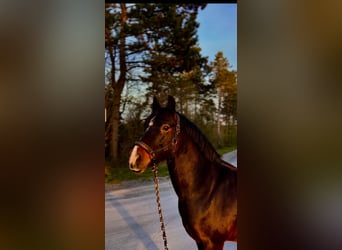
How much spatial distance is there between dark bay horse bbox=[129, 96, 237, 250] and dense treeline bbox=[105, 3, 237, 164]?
0.18 feet

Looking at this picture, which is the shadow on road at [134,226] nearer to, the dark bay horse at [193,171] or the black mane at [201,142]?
the dark bay horse at [193,171]

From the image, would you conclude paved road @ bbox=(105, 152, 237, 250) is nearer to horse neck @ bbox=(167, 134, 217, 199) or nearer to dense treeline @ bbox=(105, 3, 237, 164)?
horse neck @ bbox=(167, 134, 217, 199)

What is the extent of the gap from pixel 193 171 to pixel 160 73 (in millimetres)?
532

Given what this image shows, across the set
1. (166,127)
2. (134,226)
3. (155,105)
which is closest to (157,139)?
(166,127)

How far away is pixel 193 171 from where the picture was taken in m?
1.53

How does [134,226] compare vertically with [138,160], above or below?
below

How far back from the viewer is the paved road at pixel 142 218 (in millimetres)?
1454

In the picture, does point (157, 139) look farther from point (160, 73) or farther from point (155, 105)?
point (160, 73)

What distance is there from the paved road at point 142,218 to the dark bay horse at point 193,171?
0.14 feet

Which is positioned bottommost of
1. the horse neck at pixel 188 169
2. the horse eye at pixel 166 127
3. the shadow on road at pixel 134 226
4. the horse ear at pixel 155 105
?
the shadow on road at pixel 134 226

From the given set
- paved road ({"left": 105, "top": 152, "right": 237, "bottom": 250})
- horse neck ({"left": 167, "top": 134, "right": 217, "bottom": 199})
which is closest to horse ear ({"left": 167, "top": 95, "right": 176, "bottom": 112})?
horse neck ({"left": 167, "top": 134, "right": 217, "bottom": 199})

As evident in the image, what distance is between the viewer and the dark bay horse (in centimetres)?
145

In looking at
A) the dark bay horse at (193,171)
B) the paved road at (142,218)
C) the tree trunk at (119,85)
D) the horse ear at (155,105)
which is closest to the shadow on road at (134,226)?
the paved road at (142,218)
